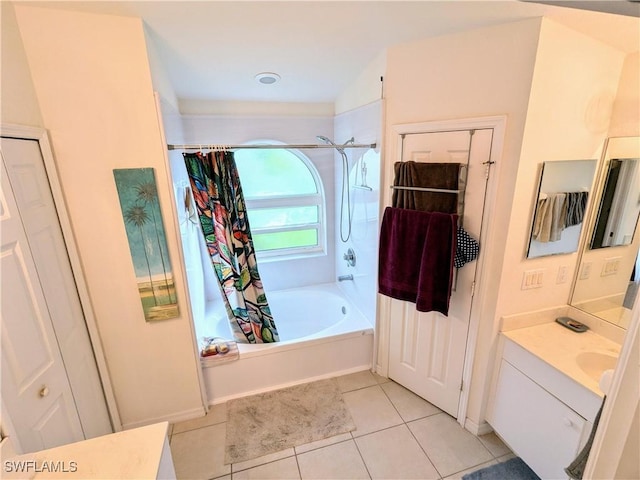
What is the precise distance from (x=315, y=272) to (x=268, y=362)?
1380mm

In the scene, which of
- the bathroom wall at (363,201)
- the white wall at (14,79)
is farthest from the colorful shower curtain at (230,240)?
the bathroom wall at (363,201)

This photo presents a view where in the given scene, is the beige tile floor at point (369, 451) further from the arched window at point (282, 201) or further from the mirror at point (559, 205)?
the arched window at point (282, 201)

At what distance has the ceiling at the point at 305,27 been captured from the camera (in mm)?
1366

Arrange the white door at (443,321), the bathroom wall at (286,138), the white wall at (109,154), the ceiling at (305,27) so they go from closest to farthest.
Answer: the ceiling at (305,27)
the white wall at (109,154)
the white door at (443,321)
the bathroom wall at (286,138)

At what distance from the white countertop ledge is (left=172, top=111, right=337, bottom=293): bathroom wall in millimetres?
2102

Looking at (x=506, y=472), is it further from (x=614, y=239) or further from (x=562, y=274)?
(x=614, y=239)

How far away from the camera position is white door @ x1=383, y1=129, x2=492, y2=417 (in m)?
1.72

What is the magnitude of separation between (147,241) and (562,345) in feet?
7.98

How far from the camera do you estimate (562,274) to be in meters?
1.81

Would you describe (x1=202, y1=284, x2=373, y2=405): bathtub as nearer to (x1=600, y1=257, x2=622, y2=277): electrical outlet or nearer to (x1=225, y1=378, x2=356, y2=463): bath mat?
(x1=225, y1=378, x2=356, y2=463): bath mat

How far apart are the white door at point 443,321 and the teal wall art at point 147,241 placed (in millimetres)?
1567

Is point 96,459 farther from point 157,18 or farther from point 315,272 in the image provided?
point 315,272

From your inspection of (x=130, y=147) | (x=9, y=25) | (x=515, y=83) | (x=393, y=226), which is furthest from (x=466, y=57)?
(x=9, y=25)

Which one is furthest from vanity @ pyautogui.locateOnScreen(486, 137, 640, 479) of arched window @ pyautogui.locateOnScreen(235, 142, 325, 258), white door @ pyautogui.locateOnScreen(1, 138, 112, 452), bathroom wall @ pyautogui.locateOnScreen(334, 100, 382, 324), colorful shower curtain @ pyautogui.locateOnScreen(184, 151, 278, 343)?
white door @ pyautogui.locateOnScreen(1, 138, 112, 452)
